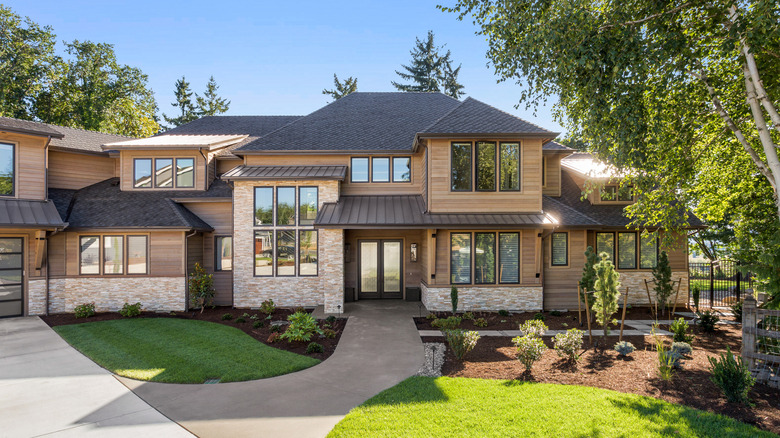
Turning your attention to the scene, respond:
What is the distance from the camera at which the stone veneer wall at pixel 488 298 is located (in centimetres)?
1209

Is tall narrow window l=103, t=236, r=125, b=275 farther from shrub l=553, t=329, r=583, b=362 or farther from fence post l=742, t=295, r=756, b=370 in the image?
fence post l=742, t=295, r=756, b=370

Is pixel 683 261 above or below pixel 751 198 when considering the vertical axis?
below

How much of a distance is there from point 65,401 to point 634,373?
1022cm

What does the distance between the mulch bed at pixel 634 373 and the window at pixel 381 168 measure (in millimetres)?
7338

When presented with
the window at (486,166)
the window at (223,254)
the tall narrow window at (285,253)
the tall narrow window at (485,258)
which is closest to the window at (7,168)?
the window at (223,254)

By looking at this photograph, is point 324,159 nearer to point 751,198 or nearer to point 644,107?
point 644,107

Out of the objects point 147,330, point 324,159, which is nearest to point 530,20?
point 324,159

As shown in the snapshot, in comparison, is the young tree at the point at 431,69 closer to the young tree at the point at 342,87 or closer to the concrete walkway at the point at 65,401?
the young tree at the point at 342,87

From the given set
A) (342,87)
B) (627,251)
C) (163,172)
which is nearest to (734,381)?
(627,251)

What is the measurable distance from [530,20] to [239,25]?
10713mm

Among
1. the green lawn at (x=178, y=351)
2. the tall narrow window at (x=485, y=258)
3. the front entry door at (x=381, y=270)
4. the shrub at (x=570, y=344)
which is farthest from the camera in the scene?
the front entry door at (x=381, y=270)

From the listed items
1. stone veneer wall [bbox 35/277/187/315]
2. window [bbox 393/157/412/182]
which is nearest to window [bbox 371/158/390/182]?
window [bbox 393/157/412/182]

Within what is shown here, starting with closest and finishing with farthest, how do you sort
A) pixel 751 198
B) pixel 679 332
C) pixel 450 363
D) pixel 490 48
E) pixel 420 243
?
1. pixel 450 363
2. pixel 679 332
3. pixel 490 48
4. pixel 751 198
5. pixel 420 243

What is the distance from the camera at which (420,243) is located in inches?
552
